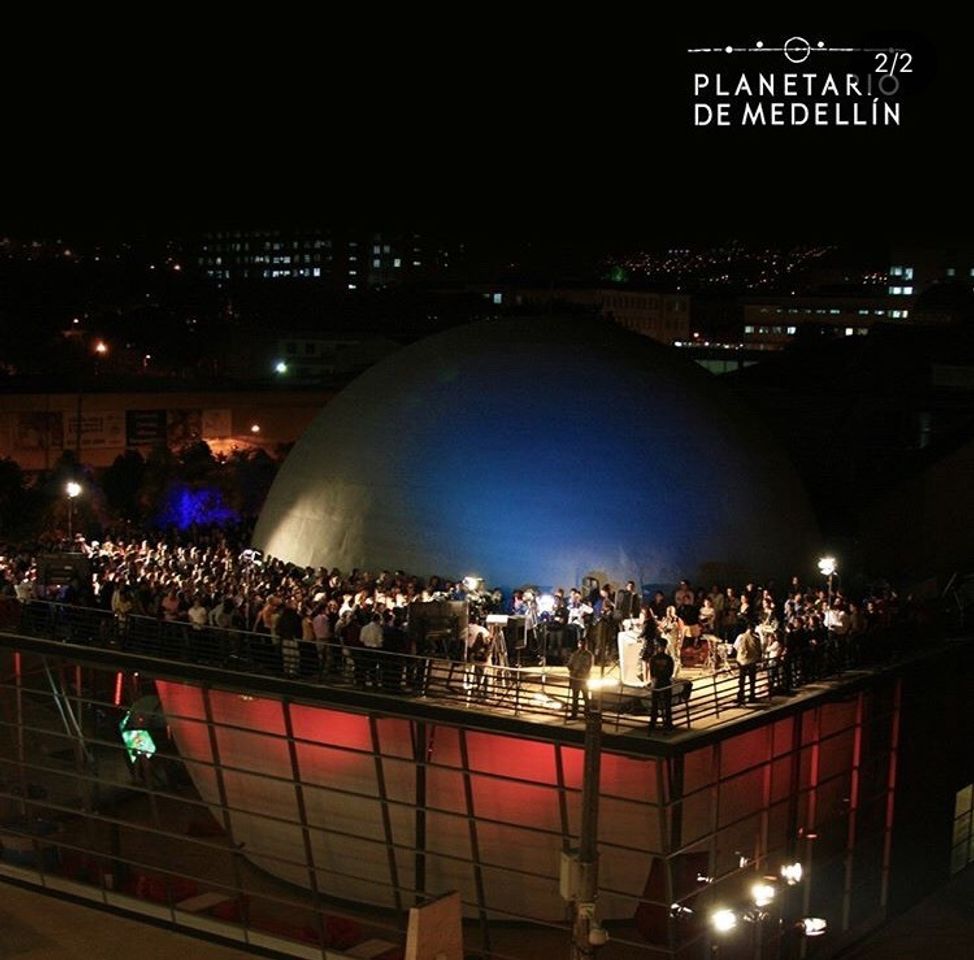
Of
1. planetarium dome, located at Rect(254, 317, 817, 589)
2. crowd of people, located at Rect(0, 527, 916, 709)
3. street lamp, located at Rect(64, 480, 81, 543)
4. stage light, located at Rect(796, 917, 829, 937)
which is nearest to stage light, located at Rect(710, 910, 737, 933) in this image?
stage light, located at Rect(796, 917, 829, 937)

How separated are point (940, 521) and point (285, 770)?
21.1 metres

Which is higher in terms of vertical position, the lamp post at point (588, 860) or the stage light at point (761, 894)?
the lamp post at point (588, 860)

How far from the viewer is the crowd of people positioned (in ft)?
74.9

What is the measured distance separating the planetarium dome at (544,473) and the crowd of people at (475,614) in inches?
44.2

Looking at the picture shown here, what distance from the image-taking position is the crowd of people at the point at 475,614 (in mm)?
22828

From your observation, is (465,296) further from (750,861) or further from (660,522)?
(750,861)

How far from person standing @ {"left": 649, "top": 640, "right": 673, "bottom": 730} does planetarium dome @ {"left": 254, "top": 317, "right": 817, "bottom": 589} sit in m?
10.1

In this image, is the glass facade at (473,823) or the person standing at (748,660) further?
the person standing at (748,660)

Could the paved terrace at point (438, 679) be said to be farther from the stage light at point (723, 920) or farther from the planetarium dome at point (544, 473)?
the planetarium dome at point (544, 473)

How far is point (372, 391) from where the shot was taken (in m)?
35.0

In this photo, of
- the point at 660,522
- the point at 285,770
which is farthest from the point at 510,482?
the point at 285,770

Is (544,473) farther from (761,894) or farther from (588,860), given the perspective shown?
(588,860)

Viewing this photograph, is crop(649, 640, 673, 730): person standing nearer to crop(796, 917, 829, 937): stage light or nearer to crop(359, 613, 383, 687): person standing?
crop(359, 613, 383, 687): person standing

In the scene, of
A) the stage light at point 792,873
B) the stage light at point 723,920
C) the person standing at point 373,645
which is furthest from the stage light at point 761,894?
the person standing at point 373,645
